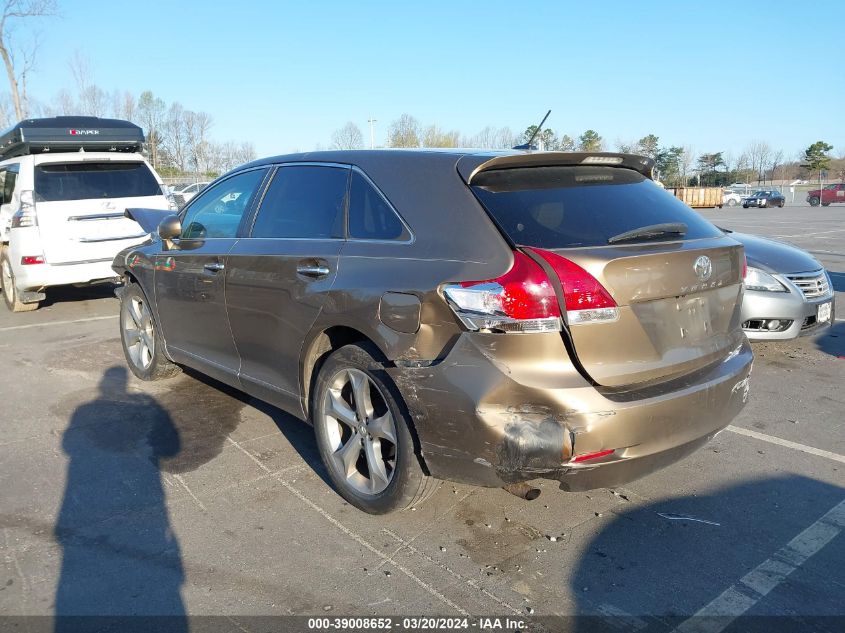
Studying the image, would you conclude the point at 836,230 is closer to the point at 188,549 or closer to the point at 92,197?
the point at 92,197

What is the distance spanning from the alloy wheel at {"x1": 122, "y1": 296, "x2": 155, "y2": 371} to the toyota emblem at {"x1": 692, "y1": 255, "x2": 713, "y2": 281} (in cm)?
418

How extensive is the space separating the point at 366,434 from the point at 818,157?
97387 mm

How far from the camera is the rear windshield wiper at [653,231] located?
115 inches

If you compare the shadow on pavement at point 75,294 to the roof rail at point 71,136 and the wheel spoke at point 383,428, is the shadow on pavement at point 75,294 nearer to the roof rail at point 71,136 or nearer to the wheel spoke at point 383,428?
the roof rail at point 71,136

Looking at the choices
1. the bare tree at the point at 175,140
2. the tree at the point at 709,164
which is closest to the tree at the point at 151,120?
the bare tree at the point at 175,140

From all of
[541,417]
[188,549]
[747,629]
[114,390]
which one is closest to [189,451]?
[188,549]

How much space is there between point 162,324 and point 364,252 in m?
2.58

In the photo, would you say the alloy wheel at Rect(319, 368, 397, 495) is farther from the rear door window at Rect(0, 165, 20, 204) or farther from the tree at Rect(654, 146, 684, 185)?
the tree at Rect(654, 146, 684, 185)

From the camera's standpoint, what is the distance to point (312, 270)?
3490mm

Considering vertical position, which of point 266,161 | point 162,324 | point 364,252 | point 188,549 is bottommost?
point 188,549

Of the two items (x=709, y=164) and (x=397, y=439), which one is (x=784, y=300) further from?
(x=709, y=164)

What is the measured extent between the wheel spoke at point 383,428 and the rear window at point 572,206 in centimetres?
103

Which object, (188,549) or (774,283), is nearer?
(188,549)

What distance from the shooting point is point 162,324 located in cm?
518
